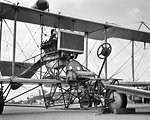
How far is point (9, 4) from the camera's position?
12.0 meters

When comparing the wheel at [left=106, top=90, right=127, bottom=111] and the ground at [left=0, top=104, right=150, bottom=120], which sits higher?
the wheel at [left=106, top=90, right=127, bottom=111]

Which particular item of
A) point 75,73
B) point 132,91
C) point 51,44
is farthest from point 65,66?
point 132,91

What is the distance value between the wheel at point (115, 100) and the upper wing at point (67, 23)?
17.6 feet

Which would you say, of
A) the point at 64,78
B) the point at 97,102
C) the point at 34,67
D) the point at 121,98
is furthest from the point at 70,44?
the point at 121,98

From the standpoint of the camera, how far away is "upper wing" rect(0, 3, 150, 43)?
12989mm

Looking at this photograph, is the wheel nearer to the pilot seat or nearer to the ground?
the ground

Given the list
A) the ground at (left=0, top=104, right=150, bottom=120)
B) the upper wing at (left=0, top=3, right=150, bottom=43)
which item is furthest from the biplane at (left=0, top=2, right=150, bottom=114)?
the ground at (left=0, top=104, right=150, bottom=120)

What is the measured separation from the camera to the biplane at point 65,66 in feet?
35.0

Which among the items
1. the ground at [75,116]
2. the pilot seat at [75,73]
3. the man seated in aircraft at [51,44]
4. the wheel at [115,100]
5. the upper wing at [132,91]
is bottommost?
the ground at [75,116]

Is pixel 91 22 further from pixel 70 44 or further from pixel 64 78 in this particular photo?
pixel 64 78

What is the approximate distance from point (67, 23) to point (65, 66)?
9.45ft

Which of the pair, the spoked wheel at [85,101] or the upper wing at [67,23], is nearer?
the spoked wheel at [85,101]

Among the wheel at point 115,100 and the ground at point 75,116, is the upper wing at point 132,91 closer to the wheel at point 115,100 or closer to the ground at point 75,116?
the wheel at point 115,100

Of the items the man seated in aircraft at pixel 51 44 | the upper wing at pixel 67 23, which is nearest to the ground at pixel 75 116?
the man seated in aircraft at pixel 51 44
